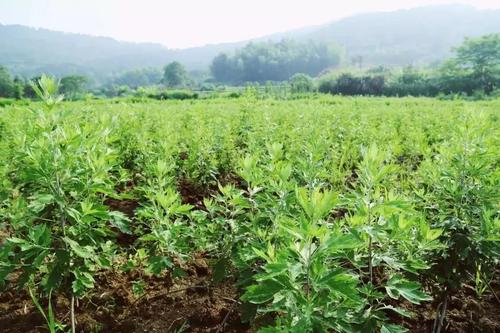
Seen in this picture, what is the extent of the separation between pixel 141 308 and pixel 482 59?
70.8 meters

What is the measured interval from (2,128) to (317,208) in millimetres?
→ 8133

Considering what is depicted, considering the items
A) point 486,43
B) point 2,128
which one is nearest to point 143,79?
point 486,43

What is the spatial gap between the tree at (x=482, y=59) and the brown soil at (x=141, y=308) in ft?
192

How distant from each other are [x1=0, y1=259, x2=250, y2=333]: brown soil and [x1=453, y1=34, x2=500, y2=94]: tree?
58561 mm

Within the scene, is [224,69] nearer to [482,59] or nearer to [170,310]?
[482,59]

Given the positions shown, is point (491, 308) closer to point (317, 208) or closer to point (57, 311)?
point (317, 208)

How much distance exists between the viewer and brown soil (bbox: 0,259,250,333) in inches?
122

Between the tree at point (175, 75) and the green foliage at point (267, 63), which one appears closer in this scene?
the tree at point (175, 75)

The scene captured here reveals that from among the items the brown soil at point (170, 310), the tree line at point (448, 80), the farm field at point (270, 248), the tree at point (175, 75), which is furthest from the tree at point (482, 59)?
the tree at point (175, 75)

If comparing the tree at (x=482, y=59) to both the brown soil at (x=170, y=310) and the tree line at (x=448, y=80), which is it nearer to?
the tree line at (x=448, y=80)

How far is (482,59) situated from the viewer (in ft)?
206

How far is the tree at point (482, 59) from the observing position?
54.6m

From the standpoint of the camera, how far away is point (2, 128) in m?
8.11

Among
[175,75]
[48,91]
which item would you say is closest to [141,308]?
[48,91]
